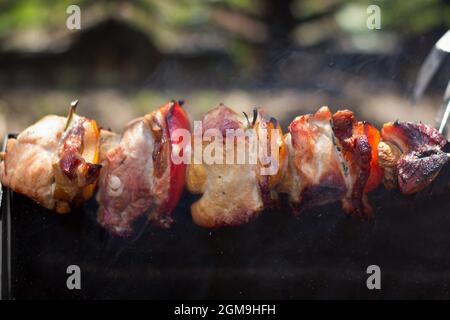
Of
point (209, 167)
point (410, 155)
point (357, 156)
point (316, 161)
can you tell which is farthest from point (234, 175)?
point (410, 155)

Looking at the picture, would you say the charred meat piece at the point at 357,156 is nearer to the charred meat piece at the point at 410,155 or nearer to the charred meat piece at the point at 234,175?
the charred meat piece at the point at 410,155

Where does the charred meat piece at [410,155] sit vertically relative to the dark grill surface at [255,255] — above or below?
above

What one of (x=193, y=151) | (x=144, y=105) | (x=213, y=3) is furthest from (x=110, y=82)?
(x=193, y=151)

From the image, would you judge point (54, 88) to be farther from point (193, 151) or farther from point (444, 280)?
point (444, 280)

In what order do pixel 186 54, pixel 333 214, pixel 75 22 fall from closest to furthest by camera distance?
1. pixel 333 214
2. pixel 75 22
3. pixel 186 54

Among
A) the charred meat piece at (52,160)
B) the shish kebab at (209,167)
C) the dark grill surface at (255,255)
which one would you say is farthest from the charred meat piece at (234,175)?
the charred meat piece at (52,160)

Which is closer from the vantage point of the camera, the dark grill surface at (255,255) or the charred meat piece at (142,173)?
the charred meat piece at (142,173)
